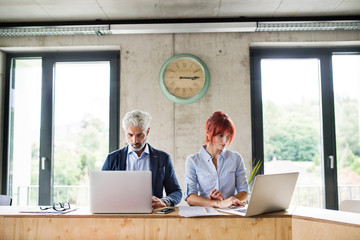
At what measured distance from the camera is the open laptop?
174cm

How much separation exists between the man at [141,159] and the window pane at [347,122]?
2395 mm

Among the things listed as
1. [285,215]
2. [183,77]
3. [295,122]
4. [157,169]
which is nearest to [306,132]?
[295,122]

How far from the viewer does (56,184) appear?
3990 millimetres

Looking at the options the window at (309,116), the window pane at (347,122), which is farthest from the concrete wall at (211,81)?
the window pane at (347,122)

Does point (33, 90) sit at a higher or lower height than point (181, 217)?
higher

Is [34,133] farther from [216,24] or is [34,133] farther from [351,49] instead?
[351,49]

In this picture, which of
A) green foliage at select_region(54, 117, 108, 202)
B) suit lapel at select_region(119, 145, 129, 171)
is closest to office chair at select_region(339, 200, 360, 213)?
suit lapel at select_region(119, 145, 129, 171)

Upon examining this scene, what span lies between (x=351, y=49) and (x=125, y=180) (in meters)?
3.47

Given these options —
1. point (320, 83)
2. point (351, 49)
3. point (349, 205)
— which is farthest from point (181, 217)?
point (351, 49)

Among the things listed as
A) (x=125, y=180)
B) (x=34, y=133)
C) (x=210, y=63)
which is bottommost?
(x=125, y=180)

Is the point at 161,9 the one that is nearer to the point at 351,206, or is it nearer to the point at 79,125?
the point at 79,125

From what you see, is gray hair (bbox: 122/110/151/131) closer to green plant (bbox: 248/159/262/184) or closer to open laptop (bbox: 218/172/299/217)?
open laptop (bbox: 218/172/299/217)

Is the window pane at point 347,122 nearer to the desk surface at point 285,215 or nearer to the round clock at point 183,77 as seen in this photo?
the round clock at point 183,77

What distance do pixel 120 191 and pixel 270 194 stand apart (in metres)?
0.86
